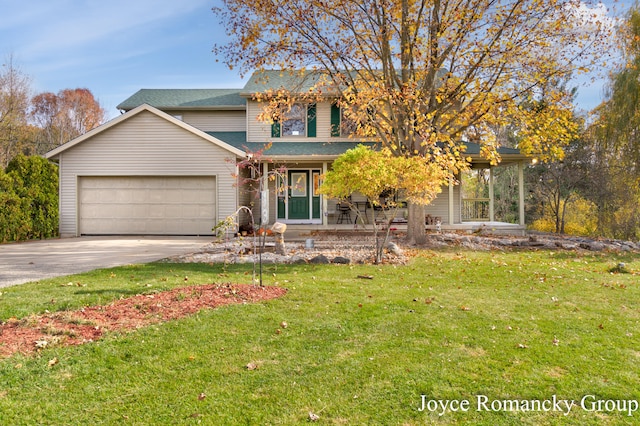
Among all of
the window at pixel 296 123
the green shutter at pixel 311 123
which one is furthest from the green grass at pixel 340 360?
the window at pixel 296 123

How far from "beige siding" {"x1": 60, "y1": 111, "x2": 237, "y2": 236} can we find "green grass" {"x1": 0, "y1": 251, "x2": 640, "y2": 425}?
29.4 ft

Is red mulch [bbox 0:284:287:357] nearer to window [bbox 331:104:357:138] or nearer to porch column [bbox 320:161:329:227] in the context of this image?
porch column [bbox 320:161:329:227]

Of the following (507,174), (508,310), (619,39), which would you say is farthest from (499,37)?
(507,174)

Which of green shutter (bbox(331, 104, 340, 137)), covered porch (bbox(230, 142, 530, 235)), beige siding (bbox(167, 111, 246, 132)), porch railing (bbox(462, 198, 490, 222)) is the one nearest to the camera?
covered porch (bbox(230, 142, 530, 235))

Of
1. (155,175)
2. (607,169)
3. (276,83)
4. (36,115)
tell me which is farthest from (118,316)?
(36,115)

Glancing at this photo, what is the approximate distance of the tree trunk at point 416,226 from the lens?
11.4 meters

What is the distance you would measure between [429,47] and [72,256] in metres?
10.6

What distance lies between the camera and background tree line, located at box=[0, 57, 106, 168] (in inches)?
925

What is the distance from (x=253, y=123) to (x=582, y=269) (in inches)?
502

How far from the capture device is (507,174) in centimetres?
2628

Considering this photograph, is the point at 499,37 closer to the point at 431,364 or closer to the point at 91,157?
the point at 431,364

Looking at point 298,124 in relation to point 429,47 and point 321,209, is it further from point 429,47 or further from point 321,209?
point 429,47

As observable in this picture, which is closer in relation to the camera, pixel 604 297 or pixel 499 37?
pixel 604 297

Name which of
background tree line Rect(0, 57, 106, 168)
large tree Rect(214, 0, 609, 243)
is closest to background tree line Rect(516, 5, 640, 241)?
large tree Rect(214, 0, 609, 243)
